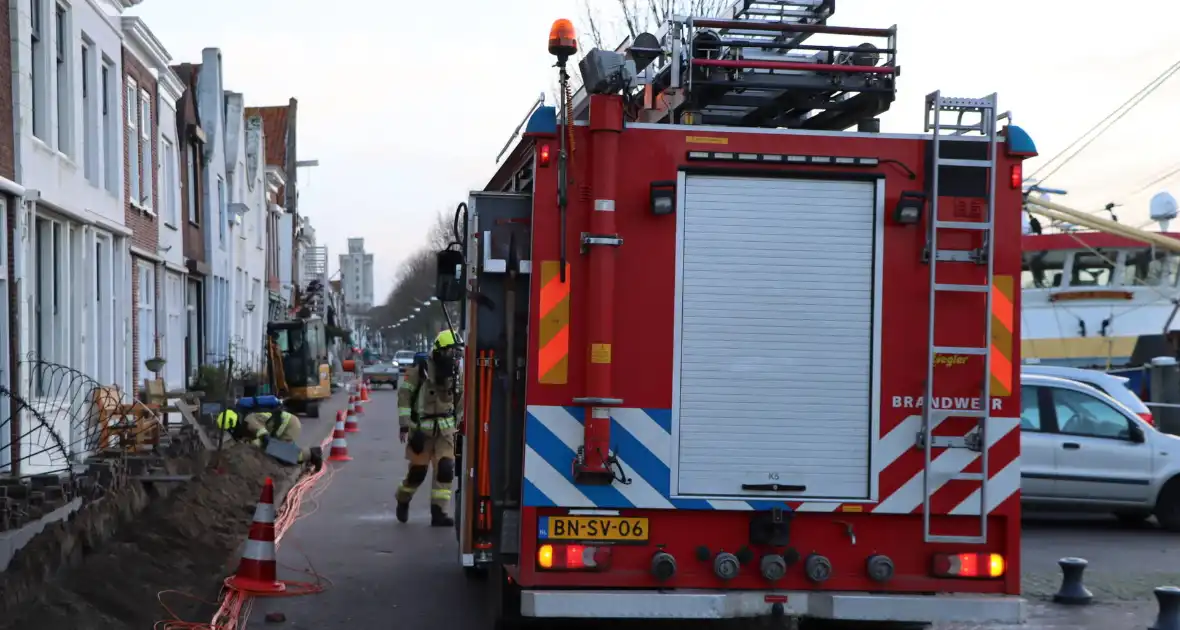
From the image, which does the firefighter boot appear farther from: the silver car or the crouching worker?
the silver car

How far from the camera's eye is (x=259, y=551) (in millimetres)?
9031

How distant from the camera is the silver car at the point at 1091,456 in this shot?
1337 cm

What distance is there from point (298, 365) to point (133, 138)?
603 inches

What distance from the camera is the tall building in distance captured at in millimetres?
155488

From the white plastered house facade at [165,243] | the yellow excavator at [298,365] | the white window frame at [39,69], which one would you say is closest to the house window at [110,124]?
the white plastered house facade at [165,243]

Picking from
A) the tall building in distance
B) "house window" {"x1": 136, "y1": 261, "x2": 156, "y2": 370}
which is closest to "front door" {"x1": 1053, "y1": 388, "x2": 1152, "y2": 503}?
"house window" {"x1": 136, "y1": 261, "x2": 156, "y2": 370}

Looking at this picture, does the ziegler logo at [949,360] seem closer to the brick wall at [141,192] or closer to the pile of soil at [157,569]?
the pile of soil at [157,569]

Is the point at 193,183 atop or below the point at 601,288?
atop

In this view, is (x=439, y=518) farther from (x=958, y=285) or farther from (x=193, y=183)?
(x=193, y=183)

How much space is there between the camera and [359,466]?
19.8 meters

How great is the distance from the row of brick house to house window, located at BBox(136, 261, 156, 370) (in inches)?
1.6

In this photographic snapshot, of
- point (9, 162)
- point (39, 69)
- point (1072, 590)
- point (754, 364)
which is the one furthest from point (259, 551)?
point (39, 69)

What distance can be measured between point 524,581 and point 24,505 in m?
5.46

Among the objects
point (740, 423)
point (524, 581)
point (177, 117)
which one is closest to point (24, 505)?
point (524, 581)
